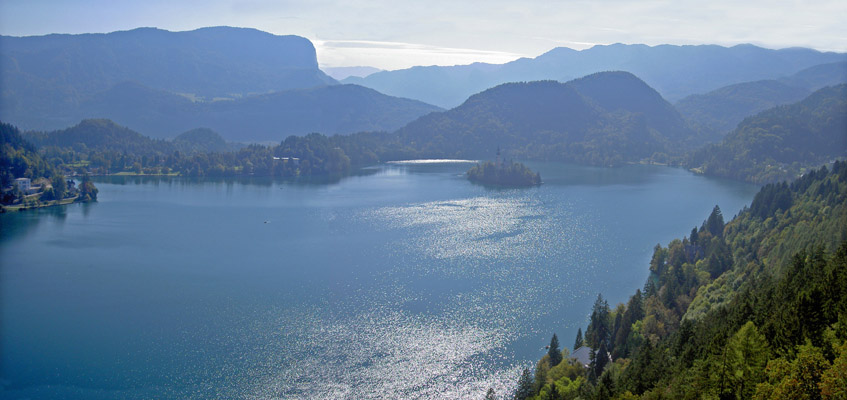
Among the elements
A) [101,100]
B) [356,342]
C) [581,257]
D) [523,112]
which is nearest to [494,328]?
[356,342]

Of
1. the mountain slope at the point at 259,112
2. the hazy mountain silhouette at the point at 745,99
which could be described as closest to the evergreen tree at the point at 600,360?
the hazy mountain silhouette at the point at 745,99

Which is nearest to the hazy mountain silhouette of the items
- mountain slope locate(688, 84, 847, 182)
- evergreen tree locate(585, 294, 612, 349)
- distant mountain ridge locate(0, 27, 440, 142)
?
mountain slope locate(688, 84, 847, 182)

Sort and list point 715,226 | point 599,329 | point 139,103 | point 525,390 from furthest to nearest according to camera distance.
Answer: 1. point 139,103
2. point 715,226
3. point 599,329
4. point 525,390

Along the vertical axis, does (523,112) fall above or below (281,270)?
above

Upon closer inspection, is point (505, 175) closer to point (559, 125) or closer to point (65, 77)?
point (559, 125)

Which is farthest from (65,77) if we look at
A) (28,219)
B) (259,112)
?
(28,219)

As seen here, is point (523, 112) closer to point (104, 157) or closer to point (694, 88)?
point (104, 157)
